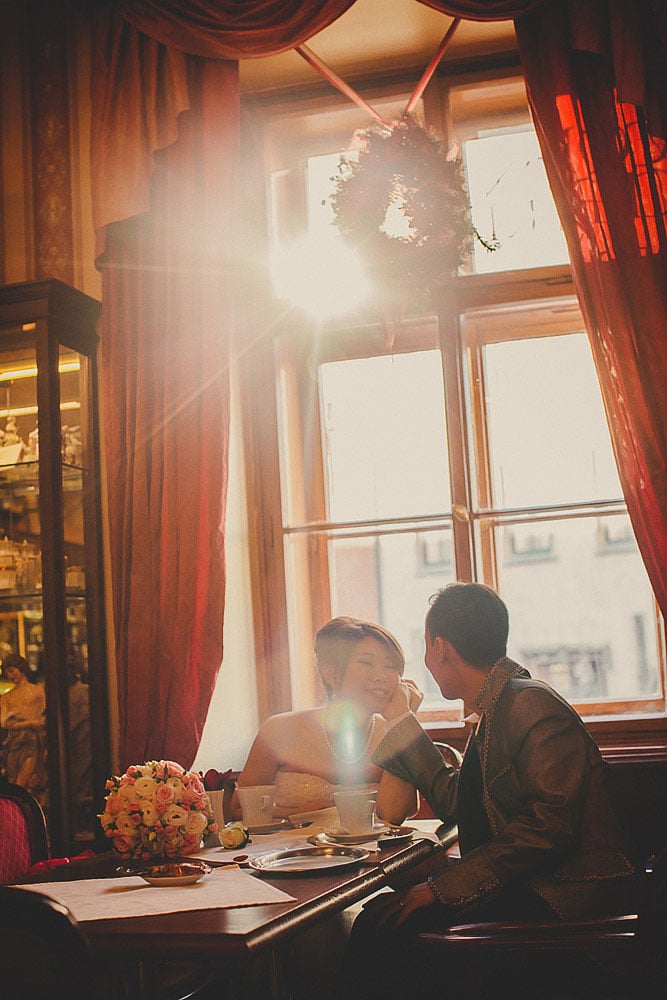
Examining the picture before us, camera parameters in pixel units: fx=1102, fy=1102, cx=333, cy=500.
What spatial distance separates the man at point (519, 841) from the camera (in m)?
2.24

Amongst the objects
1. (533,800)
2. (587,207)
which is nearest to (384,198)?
(587,207)

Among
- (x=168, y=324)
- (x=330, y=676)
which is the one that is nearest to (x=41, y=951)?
(x=330, y=676)

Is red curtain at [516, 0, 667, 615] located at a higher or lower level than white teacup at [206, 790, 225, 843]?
higher

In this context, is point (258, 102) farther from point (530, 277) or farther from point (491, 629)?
point (491, 629)

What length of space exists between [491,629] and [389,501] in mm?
1668

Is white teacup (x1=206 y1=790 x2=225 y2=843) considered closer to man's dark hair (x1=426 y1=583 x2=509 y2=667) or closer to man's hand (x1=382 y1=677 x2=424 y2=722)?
man's dark hair (x1=426 y1=583 x2=509 y2=667)

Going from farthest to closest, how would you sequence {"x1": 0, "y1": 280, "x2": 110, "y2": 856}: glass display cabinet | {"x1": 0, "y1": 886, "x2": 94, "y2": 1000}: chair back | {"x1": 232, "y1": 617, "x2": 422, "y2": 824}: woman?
{"x1": 0, "y1": 280, "x2": 110, "y2": 856}: glass display cabinet
{"x1": 232, "y1": 617, "x2": 422, "y2": 824}: woman
{"x1": 0, "y1": 886, "x2": 94, "y2": 1000}: chair back

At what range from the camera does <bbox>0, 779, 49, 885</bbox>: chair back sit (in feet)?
8.59

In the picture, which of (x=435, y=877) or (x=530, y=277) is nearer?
(x=435, y=877)

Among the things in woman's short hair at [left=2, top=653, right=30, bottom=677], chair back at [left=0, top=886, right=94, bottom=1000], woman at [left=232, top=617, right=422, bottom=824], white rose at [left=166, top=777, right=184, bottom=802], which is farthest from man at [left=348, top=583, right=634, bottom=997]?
woman's short hair at [left=2, top=653, right=30, bottom=677]

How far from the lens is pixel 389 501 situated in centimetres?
420

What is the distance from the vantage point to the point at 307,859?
2.35 m

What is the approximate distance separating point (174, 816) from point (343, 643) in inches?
47.3

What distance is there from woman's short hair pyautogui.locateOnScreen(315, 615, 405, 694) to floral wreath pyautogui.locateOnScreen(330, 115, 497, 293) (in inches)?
45.6
